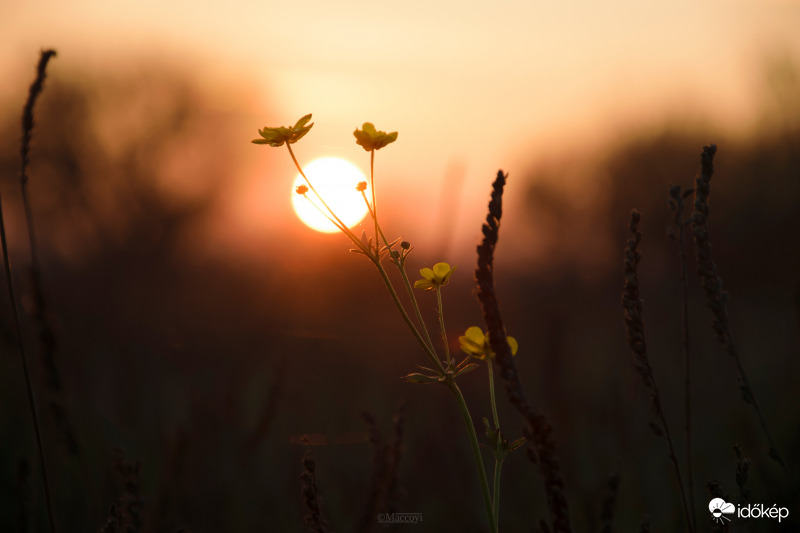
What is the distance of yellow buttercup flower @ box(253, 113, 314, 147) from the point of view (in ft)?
5.77

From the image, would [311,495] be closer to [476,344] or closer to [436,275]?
[476,344]

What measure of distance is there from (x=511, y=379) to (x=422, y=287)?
2.06 feet

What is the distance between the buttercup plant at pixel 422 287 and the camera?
1258mm

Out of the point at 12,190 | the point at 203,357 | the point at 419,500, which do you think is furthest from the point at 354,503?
the point at 12,190

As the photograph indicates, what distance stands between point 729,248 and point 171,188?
13.9 metres

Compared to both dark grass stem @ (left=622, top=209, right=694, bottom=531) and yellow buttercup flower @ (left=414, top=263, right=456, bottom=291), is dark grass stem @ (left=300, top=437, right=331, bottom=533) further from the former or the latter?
dark grass stem @ (left=622, top=209, right=694, bottom=531)

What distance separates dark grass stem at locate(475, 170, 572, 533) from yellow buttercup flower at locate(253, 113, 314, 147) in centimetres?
78

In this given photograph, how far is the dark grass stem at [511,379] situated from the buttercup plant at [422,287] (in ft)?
0.39

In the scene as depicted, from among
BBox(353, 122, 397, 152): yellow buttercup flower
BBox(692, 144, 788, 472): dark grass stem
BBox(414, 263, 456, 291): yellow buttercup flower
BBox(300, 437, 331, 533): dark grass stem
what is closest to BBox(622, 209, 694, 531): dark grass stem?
BBox(692, 144, 788, 472): dark grass stem

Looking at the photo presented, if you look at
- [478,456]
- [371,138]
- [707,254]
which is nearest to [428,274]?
[371,138]

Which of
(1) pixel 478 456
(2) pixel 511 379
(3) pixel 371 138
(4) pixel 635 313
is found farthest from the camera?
(3) pixel 371 138

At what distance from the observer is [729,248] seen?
50.3 ft

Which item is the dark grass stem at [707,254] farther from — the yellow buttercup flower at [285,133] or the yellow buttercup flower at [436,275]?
the yellow buttercup flower at [285,133]

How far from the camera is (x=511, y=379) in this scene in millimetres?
1093
